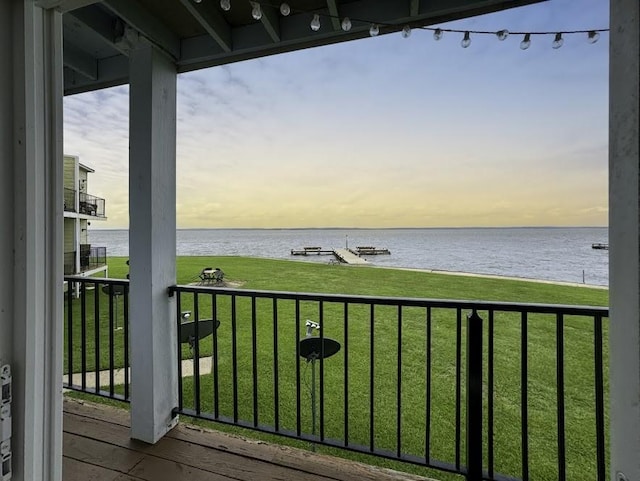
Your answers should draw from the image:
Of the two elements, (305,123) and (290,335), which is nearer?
(290,335)

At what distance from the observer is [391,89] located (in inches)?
279

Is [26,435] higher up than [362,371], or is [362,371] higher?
[26,435]

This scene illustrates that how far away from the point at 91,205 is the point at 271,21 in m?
13.2

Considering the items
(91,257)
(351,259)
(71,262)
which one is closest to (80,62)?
(71,262)

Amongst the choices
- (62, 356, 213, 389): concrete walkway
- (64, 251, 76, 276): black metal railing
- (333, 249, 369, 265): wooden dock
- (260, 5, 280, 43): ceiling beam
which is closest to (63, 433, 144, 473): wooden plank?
(62, 356, 213, 389): concrete walkway

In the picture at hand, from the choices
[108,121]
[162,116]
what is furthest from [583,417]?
[108,121]

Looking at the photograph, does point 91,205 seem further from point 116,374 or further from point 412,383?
point 412,383

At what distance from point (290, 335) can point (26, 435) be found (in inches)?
221

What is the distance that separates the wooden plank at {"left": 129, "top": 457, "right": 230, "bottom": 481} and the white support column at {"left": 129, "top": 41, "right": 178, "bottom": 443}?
0.22 m

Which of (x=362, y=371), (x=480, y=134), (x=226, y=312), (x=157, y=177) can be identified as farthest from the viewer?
(x=480, y=134)

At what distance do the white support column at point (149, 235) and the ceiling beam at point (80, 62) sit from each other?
2.02 ft

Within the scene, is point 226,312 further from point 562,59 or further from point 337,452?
point 562,59

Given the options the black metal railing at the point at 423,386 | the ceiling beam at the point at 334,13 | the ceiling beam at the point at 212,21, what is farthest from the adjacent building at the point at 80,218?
the ceiling beam at the point at 334,13

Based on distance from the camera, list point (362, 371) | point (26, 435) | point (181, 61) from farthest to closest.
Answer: point (362, 371) → point (181, 61) → point (26, 435)
